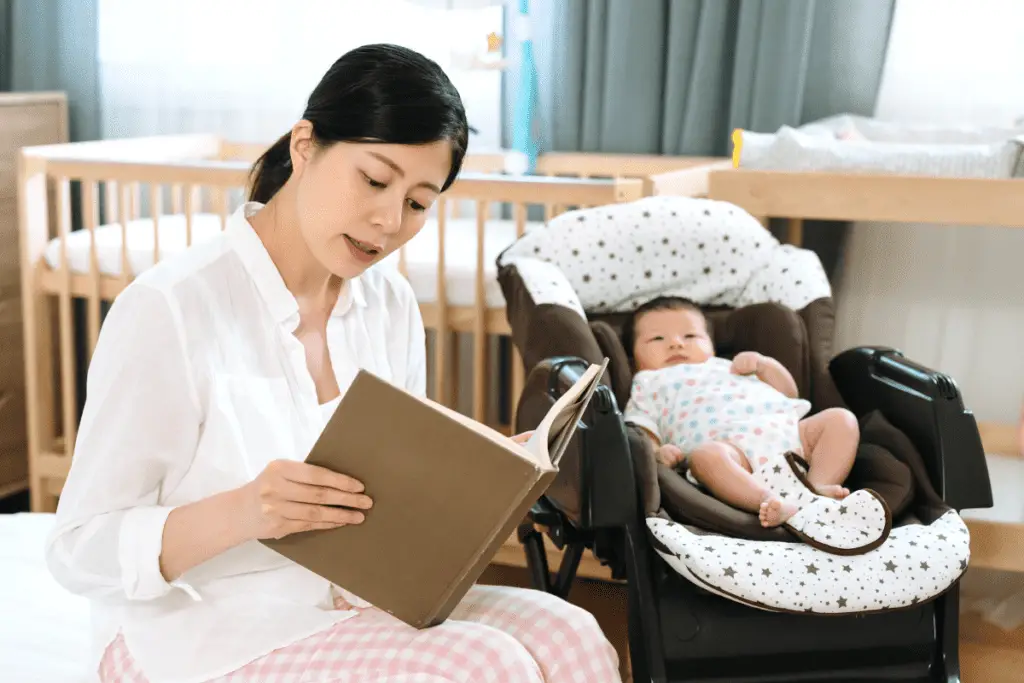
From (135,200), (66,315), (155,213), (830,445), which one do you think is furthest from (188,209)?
(830,445)

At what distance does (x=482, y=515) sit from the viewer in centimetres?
97

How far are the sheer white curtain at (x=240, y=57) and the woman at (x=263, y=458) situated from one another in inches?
74.0

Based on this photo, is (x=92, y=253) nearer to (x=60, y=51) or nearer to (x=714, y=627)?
(x=60, y=51)

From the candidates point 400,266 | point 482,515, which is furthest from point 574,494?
point 400,266

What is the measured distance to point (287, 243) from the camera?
3.87ft

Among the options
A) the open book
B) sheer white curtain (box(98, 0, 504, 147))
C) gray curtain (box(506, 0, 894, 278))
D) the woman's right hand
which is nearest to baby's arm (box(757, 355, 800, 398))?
gray curtain (box(506, 0, 894, 278))

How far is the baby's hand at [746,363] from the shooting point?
1954 mm

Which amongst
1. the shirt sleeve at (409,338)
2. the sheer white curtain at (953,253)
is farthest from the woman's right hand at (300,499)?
the sheer white curtain at (953,253)

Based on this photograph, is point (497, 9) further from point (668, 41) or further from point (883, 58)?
point (883, 58)

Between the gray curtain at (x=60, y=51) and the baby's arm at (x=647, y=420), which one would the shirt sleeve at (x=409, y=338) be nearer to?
the baby's arm at (x=647, y=420)

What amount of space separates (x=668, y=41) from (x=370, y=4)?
2.69 feet

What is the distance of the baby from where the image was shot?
5.76ft

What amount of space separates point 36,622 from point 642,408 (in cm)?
100

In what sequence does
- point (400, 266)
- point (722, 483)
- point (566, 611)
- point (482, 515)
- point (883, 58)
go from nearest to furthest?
point (482, 515) → point (566, 611) → point (722, 483) → point (400, 266) → point (883, 58)
